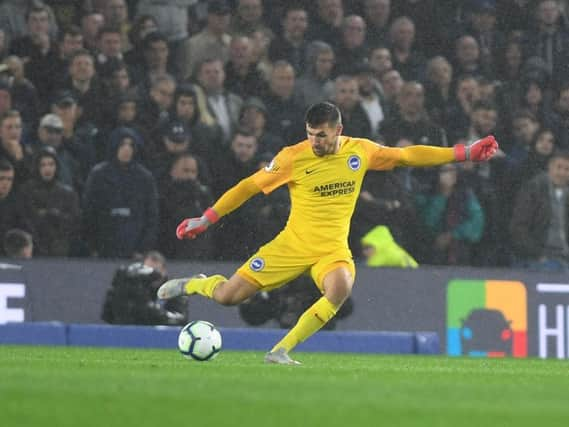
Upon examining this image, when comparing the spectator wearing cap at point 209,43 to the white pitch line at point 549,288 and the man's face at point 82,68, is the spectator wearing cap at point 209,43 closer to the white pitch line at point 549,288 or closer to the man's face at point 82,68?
the man's face at point 82,68

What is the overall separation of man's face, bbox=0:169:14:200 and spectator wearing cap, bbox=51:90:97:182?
3.11 feet

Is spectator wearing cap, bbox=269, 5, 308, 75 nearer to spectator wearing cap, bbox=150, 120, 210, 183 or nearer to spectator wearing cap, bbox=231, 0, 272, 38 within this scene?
spectator wearing cap, bbox=231, 0, 272, 38

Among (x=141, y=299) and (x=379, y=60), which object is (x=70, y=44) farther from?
(x=379, y=60)

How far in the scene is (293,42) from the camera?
56.7ft

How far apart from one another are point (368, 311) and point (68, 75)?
408 cm

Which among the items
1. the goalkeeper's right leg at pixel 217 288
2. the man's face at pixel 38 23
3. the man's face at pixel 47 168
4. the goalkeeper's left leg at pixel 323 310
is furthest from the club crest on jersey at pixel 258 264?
the man's face at pixel 38 23

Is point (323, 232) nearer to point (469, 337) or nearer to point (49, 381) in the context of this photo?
point (49, 381)

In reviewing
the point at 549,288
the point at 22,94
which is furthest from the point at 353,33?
the point at 22,94

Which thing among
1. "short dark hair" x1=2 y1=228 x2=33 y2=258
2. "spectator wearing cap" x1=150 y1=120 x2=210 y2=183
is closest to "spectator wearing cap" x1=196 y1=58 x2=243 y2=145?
"spectator wearing cap" x1=150 y1=120 x2=210 y2=183

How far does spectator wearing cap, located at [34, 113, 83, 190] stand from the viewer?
14.7m

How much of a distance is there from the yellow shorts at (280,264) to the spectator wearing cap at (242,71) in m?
5.58

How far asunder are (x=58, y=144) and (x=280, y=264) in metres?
4.35

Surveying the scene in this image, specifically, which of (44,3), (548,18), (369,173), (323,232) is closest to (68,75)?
(44,3)

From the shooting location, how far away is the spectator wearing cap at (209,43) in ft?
54.2
